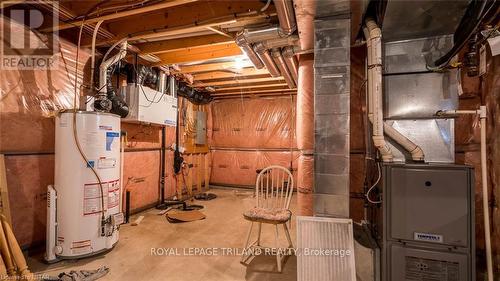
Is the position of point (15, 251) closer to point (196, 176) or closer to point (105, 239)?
point (105, 239)

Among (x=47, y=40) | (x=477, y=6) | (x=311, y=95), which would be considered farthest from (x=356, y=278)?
(x=47, y=40)

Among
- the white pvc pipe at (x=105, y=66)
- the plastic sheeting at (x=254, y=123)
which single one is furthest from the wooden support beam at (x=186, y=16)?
the plastic sheeting at (x=254, y=123)

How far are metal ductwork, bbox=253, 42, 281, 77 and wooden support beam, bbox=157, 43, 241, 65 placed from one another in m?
0.40

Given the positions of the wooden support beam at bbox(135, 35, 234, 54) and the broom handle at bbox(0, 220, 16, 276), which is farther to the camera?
the wooden support beam at bbox(135, 35, 234, 54)

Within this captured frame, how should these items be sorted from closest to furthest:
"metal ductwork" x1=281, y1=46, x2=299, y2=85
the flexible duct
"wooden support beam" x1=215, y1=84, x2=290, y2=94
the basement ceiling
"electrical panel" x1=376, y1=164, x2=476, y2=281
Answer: "electrical panel" x1=376, y1=164, x2=476, y2=281
the flexible duct
the basement ceiling
"metal ductwork" x1=281, y1=46, x2=299, y2=85
"wooden support beam" x1=215, y1=84, x2=290, y2=94

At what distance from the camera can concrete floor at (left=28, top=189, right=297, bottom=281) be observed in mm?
1984

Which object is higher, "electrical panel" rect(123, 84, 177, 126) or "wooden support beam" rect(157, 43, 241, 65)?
"wooden support beam" rect(157, 43, 241, 65)

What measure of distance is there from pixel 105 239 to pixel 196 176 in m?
3.00

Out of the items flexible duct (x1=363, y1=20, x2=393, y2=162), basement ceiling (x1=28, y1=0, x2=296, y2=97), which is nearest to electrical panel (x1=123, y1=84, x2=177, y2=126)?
basement ceiling (x1=28, y1=0, x2=296, y2=97)

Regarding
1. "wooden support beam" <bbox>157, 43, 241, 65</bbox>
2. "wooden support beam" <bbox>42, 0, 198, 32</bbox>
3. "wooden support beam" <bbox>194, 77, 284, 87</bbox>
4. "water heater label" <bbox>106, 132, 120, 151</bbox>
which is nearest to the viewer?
"wooden support beam" <bbox>42, 0, 198, 32</bbox>

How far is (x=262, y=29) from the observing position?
2174 millimetres

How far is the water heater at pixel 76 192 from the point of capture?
2113 millimetres

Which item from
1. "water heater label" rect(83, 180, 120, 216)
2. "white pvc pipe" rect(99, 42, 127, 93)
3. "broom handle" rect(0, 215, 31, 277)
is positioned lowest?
"broom handle" rect(0, 215, 31, 277)

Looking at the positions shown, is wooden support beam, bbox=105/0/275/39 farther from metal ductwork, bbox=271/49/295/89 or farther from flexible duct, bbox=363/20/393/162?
flexible duct, bbox=363/20/393/162
